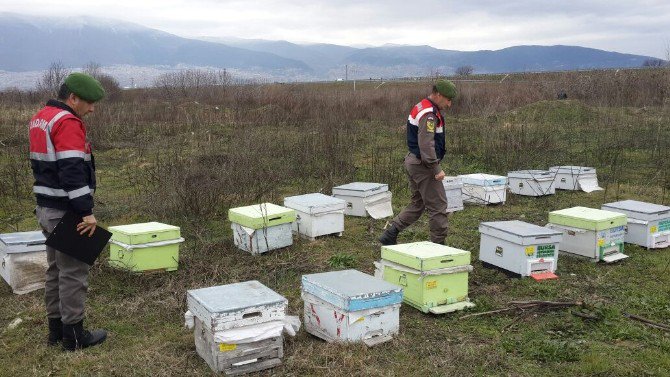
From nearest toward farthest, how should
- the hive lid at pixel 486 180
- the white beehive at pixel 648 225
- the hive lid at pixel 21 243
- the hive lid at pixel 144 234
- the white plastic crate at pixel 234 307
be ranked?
the white plastic crate at pixel 234 307 → the hive lid at pixel 21 243 → the hive lid at pixel 144 234 → the white beehive at pixel 648 225 → the hive lid at pixel 486 180

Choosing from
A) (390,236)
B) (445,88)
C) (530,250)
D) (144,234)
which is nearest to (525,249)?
(530,250)

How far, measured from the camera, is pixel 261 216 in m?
6.39

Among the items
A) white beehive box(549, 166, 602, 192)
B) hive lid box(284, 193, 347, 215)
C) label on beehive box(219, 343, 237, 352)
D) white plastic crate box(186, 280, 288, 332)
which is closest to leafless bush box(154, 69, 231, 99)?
white beehive box(549, 166, 602, 192)

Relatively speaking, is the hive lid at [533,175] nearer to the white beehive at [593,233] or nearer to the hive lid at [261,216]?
the white beehive at [593,233]

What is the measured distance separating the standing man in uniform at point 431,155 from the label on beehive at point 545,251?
104 cm

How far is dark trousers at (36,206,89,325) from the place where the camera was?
155 inches

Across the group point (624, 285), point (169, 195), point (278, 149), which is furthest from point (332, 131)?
point (624, 285)

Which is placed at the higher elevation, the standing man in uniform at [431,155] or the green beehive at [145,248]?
the standing man in uniform at [431,155]

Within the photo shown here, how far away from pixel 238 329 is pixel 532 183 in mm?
7309

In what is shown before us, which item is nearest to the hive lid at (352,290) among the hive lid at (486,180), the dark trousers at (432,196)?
the dark trousers at (432,196)

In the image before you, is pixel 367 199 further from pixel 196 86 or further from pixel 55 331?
pixel 196 86

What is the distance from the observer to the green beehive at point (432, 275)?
15.5 ft

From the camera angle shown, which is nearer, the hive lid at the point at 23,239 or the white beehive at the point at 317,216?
the hive lid at the point at 23,239

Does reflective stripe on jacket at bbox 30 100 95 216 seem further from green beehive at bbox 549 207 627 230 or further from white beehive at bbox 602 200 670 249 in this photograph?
white beehive at bbox 602 200 670 249
